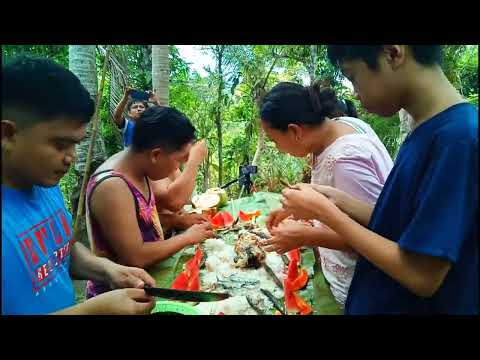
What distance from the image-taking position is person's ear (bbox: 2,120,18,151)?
0.68 metres

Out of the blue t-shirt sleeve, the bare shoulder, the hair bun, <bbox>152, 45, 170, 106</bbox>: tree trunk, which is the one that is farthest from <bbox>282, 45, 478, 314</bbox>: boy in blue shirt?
<bbox>152, 45, 170, 106</bbox>: tree trunk

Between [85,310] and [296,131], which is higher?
[296,131]

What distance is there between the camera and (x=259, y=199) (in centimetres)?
321

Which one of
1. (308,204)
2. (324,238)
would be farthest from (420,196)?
(324,238)

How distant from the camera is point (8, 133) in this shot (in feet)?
2.26

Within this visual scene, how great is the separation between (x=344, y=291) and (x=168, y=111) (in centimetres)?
114

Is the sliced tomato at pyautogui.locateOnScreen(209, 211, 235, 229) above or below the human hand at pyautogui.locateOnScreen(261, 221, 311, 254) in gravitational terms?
below

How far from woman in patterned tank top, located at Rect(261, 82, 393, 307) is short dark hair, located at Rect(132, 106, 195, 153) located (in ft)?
1.36

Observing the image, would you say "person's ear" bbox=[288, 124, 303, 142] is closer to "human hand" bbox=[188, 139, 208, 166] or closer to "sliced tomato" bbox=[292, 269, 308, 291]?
"sliced tomato" bbox=[292, 269, 308, 291]

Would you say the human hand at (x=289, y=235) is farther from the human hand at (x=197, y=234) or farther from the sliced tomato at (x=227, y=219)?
the sliced tomato at (x=227, y=219)

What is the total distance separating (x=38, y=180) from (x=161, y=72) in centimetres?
286

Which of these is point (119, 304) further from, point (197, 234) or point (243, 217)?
point (243, 217)
